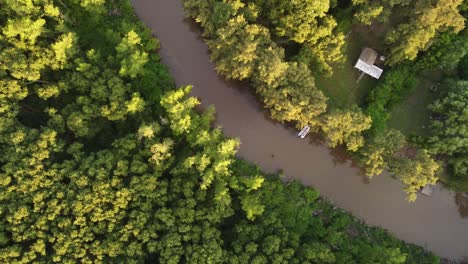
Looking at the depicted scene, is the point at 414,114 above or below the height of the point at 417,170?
above

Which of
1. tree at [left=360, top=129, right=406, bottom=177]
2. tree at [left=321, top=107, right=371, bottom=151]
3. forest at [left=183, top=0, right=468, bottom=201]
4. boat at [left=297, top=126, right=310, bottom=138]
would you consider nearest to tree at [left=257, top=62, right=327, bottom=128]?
forest at [left=183, top=0, right=468, bottom=201]

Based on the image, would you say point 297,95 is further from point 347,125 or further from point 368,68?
point 368,68

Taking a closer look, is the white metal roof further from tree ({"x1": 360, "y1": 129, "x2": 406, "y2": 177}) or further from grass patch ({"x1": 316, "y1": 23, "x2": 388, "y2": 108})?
tree ({"x1": 360, "y1": 129, "x2": 406, "y2": 177})

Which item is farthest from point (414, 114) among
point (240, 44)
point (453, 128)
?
point (240, 44)

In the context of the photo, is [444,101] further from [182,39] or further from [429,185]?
[182,39]

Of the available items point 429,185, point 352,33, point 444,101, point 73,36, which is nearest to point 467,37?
point 444,101

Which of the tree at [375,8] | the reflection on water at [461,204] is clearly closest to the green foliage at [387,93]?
the tree at [375,8]
